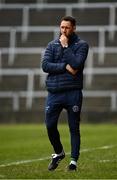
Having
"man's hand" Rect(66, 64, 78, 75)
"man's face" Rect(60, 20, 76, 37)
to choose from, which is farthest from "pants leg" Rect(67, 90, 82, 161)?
"man's face" Rect(60, 20, 76, 37)

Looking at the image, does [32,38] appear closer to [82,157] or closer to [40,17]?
[40,17]

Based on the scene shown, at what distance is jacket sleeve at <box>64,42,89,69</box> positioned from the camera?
13156 mm

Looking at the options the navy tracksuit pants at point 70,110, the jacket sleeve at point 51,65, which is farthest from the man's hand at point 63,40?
the navy tracksuit pants at point 70,110

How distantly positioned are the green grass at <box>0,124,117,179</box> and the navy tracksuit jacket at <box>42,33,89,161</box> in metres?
0.65

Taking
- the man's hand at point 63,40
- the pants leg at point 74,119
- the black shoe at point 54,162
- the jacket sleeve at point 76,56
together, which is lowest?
the black shoe at point 54,162

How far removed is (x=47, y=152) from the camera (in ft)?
58.9

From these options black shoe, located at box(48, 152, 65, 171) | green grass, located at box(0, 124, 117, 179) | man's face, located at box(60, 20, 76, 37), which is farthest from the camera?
black shoe, located at box(48, 152, 65, 171)

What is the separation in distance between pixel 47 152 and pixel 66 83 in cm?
496

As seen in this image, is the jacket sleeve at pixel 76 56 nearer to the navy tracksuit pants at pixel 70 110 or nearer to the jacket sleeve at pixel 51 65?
the jacket sleeve at pixel 51 65

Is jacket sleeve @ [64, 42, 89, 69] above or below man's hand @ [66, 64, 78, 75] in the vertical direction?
above

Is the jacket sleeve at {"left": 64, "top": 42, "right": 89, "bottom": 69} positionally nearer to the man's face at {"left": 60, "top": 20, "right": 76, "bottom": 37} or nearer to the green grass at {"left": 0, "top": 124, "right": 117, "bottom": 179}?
the man's face at {"left": 60, "top": 20, "right": 76, "bottom": 37}

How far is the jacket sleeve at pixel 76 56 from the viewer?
13156 millimetres

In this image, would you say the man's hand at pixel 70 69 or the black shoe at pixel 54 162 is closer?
the man's hand at pixel 70 69

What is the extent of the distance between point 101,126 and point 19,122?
10.8ft
